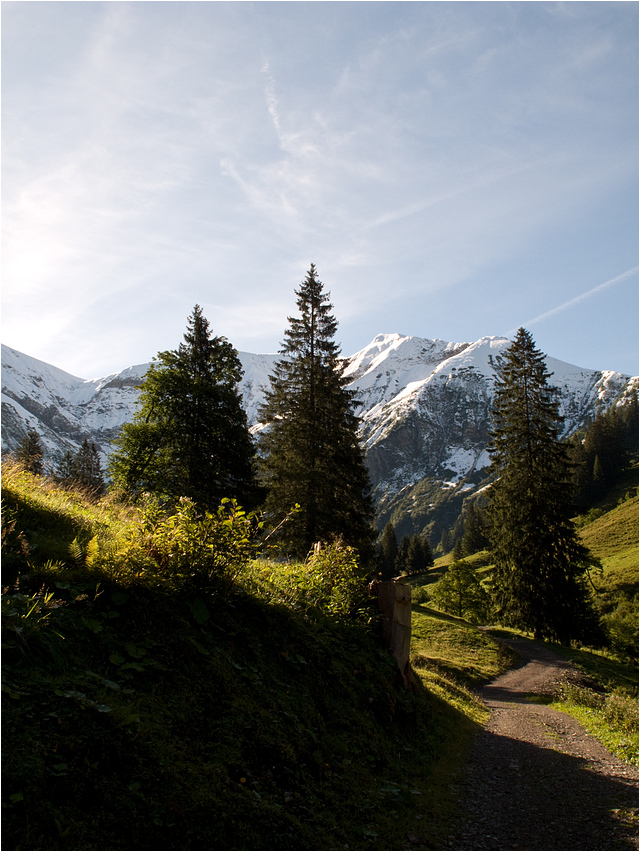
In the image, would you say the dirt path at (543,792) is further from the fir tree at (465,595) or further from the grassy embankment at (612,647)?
the fir tree at (465,595)

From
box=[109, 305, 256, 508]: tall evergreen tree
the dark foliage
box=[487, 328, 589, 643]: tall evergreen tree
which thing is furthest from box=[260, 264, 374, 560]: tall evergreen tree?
the dark foliage

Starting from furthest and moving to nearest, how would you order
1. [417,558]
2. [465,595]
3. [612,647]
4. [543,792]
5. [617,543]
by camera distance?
1. [417,558]
2. [617,543]
3. [465,595]
4. [612,647]
5. [543,792]

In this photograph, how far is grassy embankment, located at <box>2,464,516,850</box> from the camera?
11.5ft

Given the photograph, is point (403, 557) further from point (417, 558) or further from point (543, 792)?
point (543, 792)

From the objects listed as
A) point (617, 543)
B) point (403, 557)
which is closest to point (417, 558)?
point (403, 557)

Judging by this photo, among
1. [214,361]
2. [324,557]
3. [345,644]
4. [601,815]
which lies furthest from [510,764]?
[214,361]

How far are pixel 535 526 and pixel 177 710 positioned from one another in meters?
29.8

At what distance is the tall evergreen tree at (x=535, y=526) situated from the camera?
2995cm

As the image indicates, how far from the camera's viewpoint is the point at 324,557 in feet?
34.3

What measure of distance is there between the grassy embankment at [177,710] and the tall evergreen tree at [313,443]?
48.1 feet

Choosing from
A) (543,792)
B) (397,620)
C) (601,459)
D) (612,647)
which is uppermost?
(601,459)

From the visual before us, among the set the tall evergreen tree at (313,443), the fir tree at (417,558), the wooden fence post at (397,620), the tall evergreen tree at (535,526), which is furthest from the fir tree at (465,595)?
the fir tree at (417,558)

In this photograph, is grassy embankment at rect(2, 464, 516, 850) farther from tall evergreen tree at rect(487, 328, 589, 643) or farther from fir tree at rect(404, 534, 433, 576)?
fir tree at rect(404, 534, 433, 576)

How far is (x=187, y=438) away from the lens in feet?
76.1
